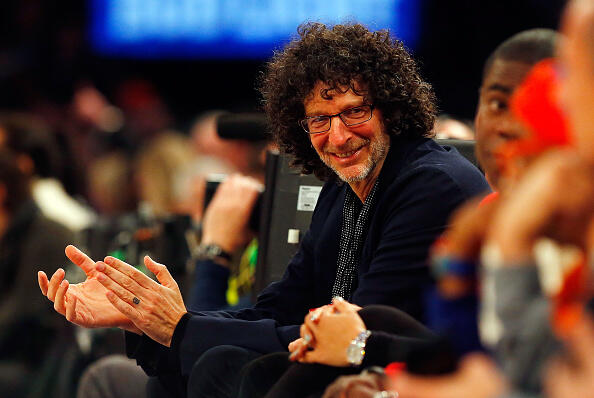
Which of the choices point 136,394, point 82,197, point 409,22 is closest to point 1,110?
point 82,197

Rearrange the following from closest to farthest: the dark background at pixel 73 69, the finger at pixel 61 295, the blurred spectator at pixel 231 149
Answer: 1. the finger at pixel 61 295
2. the blurred spectator at pixel 231 149
3. the dark background at pixel 73 69

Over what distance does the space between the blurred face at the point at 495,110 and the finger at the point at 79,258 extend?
1.02 m

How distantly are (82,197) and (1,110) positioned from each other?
267cm

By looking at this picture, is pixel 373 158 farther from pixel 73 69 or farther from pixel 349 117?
pixel 73 69

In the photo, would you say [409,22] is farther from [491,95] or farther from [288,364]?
[288,364]

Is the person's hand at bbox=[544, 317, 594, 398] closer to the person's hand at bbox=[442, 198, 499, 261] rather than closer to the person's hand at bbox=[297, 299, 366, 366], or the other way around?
the person's hand at bbox=[442, 198, 499, 261]

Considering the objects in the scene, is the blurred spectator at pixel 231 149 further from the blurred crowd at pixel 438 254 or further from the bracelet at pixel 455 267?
the bracelet at pixel 455 267

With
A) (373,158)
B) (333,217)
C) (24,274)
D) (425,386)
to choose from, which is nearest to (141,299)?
(333,217)

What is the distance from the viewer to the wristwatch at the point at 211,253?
11.2ft

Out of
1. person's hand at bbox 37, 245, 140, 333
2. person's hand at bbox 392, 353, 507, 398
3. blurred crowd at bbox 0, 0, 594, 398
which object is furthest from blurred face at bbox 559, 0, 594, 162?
person's hand at bbox 37, 245, 140, 333

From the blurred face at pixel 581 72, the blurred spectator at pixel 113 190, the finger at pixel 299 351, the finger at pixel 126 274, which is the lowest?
the blurred spectator at pixel 113 190

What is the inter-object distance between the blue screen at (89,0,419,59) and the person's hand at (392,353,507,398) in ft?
18.8

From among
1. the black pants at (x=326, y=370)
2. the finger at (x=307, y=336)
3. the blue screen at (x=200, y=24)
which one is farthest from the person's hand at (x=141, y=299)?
the blue screen at (x=200, y=24)

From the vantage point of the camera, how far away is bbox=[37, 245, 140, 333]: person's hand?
8.25 ft
